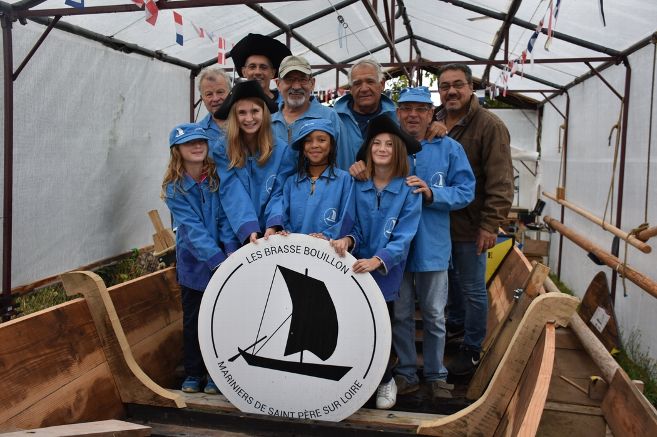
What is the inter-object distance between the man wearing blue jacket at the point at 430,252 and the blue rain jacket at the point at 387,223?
0.45 feet

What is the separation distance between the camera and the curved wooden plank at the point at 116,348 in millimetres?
2379

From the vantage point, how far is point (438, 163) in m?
2.78

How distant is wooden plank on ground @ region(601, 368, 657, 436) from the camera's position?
200 centimetres

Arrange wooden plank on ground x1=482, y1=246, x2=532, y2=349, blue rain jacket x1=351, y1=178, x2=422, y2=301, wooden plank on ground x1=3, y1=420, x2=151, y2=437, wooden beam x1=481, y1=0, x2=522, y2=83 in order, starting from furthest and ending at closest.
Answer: wooden beam x1=481, y1=0, x2=522, y2=83, wooden plank on ground x1=482, y1=246, x2=532, y2=349, blue rain jacket x1=351, y1=178, x2=422, y2=301, wooden plank on ground x1=3, y1=420, x2=151, y2=437

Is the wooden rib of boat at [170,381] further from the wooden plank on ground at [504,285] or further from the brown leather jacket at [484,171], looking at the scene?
the wooden plank on ground at [504,285]

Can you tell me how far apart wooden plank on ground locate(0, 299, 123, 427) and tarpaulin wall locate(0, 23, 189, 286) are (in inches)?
147

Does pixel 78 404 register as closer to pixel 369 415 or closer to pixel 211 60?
pixel 369 415

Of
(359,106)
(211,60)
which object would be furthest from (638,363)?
(211,60)

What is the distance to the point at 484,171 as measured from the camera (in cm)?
325

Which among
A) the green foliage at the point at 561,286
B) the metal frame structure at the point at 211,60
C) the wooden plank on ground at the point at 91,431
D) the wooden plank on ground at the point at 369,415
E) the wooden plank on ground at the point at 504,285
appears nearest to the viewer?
the wooden plank on ground at the point at 91,431

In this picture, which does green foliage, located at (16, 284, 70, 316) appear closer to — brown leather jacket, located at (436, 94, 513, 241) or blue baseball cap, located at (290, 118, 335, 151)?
blue baseball cap, located at (290, 118, 335, 151)

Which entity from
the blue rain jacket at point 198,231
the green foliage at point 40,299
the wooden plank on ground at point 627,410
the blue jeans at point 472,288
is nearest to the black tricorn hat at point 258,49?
the blue rain jacket at point 198,231

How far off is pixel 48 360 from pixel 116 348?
0.34 meters

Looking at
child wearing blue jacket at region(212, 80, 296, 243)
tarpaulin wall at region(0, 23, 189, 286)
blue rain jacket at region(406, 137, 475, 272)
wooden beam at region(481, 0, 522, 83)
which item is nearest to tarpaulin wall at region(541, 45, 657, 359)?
wooden beam at region(481, 0, 522, 83)
